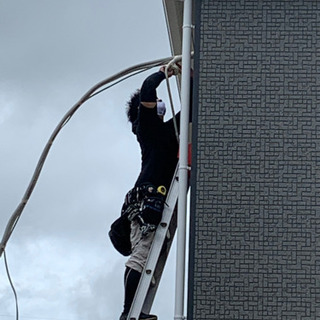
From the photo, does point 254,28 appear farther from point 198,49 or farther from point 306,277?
point 306,277

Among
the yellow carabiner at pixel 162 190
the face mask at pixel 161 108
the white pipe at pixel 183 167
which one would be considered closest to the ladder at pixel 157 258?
the yellow carabiner at pixel 162 190

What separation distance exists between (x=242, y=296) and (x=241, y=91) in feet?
4.78

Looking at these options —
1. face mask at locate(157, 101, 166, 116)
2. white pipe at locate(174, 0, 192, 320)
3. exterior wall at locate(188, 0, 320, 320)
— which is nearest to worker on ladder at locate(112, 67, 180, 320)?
face mask at locate(157, 101, 166, 116)

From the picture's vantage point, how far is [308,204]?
271 inches

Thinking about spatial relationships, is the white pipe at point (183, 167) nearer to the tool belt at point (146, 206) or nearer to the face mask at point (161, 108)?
the tool belt at point (146, 206)

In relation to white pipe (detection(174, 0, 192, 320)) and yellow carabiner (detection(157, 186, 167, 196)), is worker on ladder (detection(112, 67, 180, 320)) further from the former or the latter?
white pipe (detection(174, 0, 192, 320))

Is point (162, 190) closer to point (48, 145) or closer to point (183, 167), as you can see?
point (183, 167)

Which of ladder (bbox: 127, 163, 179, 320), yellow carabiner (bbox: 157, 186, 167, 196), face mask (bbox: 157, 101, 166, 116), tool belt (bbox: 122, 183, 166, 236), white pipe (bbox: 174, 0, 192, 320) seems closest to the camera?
white pipe (bbox: 174, 0, 192, 320)

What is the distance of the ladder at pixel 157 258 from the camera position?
288 inches

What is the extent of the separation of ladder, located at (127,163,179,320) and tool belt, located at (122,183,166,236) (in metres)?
0.06

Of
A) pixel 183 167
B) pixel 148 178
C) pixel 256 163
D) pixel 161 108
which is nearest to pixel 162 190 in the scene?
pixel 148 178

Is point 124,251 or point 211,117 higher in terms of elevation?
point 211,117

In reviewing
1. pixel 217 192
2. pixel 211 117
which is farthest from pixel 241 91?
pixel 217 192

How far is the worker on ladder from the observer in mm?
7488
